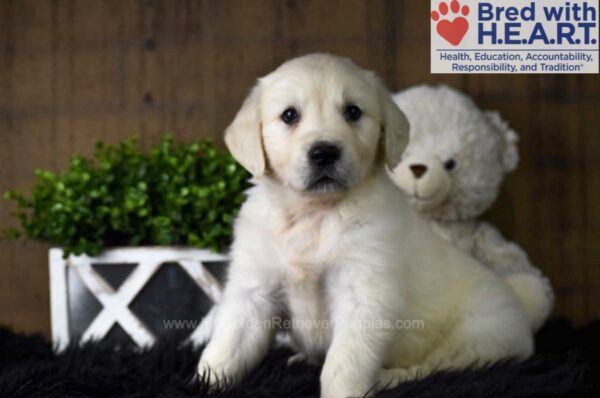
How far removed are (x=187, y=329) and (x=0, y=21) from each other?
195cm

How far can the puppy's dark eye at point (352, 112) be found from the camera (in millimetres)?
2307

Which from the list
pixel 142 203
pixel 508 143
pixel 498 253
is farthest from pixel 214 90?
pixel 498 253

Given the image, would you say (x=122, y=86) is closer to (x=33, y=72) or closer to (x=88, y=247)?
(x=33, y=72)

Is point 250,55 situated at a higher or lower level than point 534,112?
higher

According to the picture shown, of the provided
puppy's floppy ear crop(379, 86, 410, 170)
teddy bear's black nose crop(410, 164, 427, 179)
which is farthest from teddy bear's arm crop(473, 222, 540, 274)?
puppy's floppy ear crop(379, 86, 410, 170)

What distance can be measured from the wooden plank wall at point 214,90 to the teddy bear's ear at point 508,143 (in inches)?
12.9

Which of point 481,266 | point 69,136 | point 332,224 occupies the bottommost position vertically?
point 481,266

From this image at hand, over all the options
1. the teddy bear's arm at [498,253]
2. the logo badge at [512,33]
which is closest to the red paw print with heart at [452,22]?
the logo badge at [512,33]

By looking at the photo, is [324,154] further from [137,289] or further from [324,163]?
[137,289]

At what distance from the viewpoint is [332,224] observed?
2312 mm

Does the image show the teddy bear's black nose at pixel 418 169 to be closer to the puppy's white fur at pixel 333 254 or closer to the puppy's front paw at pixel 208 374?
the puppy's white fur at pixel 333 254

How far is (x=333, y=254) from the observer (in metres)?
2.27

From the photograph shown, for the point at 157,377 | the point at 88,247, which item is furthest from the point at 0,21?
the point at 157,377

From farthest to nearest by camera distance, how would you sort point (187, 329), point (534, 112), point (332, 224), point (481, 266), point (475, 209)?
point (534, 112) < point (475, 209) < point (187, 329) < point (481, 266) < point (332, 224)
